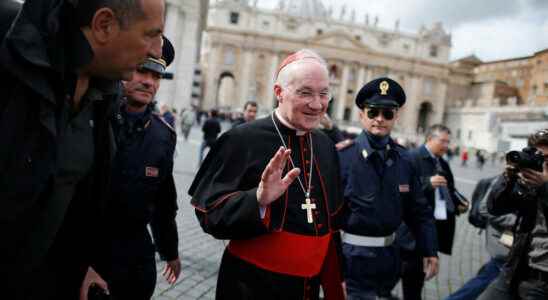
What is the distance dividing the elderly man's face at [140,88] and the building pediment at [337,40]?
205 ft

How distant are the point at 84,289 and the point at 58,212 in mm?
478

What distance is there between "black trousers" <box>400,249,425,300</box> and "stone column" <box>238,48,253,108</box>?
5709cm

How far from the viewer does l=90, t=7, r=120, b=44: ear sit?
4.25 feet

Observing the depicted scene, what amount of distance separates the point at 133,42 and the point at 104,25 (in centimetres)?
10

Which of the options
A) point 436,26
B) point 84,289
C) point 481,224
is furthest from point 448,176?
point 436,26

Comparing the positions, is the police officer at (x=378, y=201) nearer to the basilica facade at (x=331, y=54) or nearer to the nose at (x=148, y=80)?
the nose at (x=148, y=80)

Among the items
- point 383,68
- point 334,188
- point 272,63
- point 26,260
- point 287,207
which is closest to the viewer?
point 26,260

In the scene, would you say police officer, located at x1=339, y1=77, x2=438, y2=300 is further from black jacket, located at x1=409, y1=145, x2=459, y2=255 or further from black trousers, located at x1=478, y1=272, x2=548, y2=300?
black jacket, located at x1=409, y1=145, x2=459, y2=255

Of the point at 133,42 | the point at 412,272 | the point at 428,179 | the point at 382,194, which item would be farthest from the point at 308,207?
the point at 428,179

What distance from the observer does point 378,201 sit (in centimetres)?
305

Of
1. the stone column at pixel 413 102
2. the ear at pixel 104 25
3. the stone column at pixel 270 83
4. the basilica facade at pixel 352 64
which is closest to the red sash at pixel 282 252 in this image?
the ear at pixel 104 25

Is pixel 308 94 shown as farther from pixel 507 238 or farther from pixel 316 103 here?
pixel 507 238

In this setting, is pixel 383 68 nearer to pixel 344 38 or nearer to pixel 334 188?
pixel 344 38

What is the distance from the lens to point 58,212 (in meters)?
1.33
